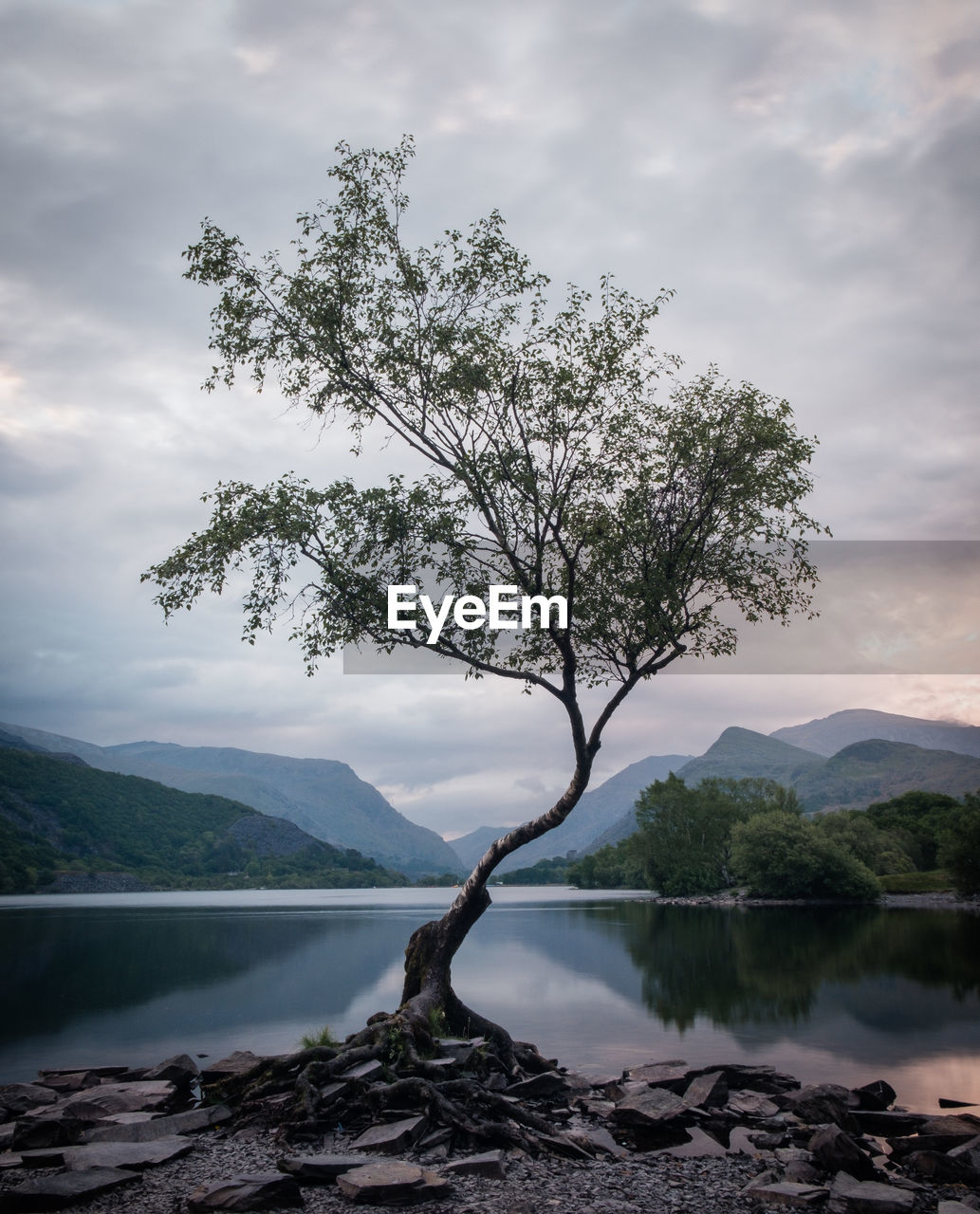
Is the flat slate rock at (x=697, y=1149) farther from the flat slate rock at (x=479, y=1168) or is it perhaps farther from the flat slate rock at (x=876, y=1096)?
the flat slate rock at (x=876, y=1096)

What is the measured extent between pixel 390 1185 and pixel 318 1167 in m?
1.34

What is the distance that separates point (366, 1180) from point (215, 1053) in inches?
650

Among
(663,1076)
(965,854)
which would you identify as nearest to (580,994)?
(663,1076)

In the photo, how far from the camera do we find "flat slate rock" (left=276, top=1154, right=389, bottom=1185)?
37.8 ft

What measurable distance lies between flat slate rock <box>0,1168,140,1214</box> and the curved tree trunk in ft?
31.0

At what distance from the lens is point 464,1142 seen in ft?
44.0

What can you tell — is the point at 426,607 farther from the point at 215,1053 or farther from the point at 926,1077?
the point at 926,1077

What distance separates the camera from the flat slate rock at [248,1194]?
10328 millimetres

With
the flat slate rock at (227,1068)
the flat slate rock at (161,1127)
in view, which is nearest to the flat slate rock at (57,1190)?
the flat slate rock at (161,1127)

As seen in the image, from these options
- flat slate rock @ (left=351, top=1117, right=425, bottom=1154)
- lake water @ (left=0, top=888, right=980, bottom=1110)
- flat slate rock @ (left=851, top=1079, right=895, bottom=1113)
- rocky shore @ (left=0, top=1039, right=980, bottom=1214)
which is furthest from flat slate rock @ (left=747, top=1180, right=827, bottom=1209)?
lake water @ (left=0, top=888, right=980, bottom=1110)

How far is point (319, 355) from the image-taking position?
22797mm

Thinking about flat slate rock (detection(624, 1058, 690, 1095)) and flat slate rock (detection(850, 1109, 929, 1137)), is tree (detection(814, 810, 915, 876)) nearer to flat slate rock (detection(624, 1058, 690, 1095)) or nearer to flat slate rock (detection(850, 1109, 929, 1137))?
flat slate rock (detection(624, 1058, 690, 1095))

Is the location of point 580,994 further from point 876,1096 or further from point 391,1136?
point 391,1136

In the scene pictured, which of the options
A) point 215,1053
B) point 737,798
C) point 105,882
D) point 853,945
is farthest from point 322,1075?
point 105,882
